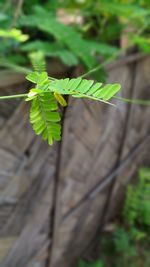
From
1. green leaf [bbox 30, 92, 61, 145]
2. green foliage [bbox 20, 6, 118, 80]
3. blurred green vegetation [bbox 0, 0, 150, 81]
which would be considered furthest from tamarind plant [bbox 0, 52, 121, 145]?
green foliage [bbox 20, 6, 118, 80]

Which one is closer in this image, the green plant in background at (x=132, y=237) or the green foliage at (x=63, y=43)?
the green foliage at (x=63, y=43)

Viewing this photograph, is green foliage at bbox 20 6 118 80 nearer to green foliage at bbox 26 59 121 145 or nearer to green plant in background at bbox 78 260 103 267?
green foliage at bbox 26 59 121 145

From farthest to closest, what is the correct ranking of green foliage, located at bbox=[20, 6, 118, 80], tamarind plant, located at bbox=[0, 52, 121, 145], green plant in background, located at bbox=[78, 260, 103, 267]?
green plant in background, located at bbox=[78, 260, 103, 267], green foliage, located at bbox=[20, 6, 118, 80], tamarind plant, located at bbox=[0, 52, 121, 145]

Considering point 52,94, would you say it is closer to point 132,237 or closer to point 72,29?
point 72,29

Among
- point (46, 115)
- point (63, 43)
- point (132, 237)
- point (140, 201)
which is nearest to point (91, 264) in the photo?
point (132, 237)

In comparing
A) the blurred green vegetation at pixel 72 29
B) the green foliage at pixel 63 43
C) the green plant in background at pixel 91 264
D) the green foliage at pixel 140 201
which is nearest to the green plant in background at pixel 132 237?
the green foliage at pixel 140 201

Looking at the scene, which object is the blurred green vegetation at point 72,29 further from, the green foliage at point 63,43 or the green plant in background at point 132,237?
the green plant in background at point 132,237
